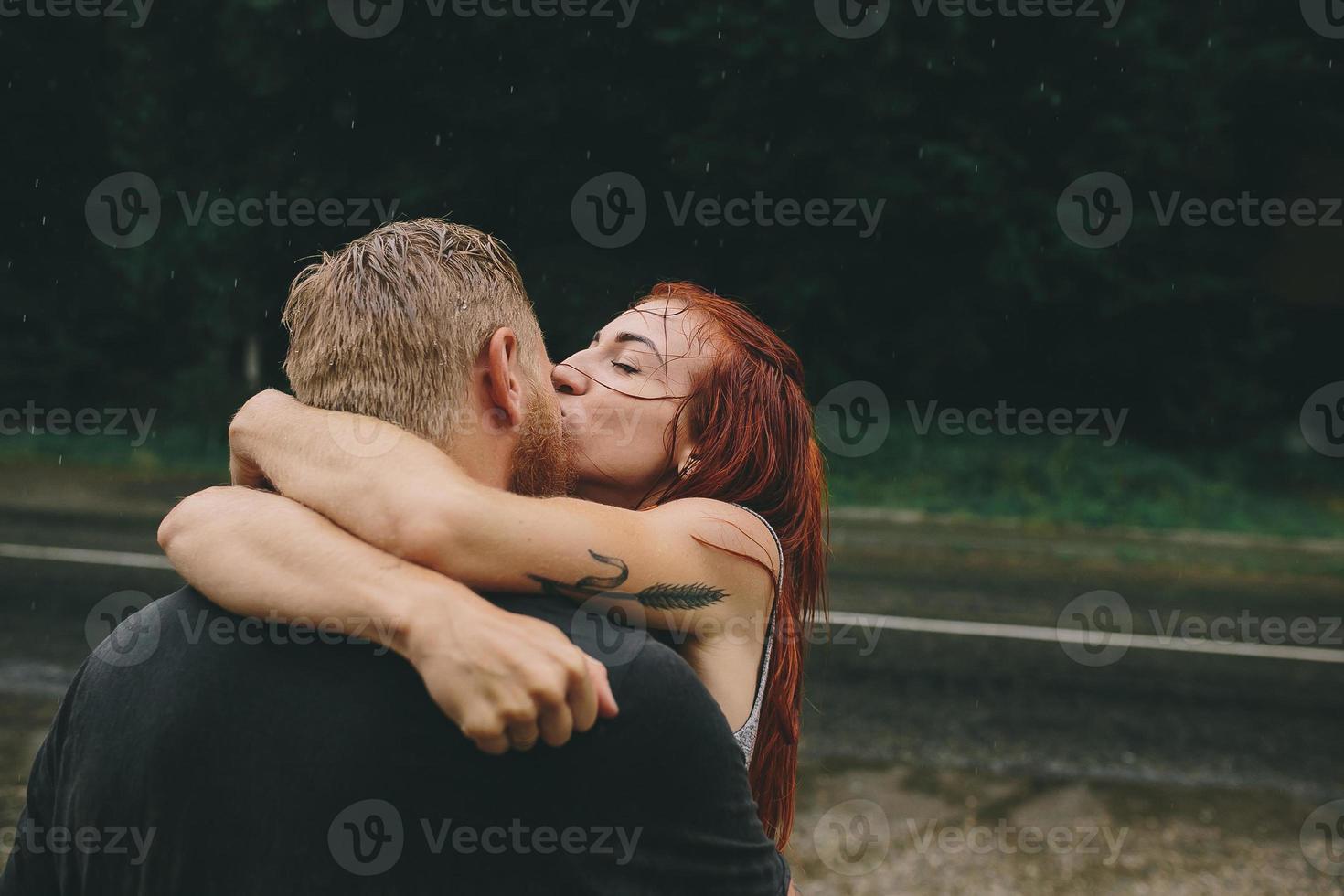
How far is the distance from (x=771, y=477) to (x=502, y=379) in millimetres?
812

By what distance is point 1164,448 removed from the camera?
1334 cm

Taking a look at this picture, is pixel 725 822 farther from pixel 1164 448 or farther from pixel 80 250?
pixel 80 250

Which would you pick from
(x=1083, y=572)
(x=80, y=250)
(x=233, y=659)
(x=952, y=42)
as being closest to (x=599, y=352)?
(x=233, y=659)

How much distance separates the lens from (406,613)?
1273 millimetres

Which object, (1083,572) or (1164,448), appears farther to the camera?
(1164,448)

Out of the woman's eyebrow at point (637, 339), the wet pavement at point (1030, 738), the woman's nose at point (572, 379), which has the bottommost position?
the wet pavement at point (1030, 738)

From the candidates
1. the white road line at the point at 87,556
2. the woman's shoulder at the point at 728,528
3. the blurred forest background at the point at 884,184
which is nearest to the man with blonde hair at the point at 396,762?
the woman's shoulder at the point at 728,528

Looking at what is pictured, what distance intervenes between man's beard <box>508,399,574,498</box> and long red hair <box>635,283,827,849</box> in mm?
482

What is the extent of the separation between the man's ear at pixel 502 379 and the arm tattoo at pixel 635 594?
253 mm

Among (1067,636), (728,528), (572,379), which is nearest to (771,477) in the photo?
(728,528)

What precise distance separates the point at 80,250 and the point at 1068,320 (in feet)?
44.1

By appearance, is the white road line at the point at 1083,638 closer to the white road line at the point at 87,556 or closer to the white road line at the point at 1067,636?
the white road line at the point at 1067,636

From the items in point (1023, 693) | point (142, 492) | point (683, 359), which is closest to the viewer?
point (683, 359)

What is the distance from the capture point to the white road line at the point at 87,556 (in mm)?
8414
